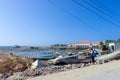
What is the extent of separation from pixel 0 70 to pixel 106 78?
12791 millimetres

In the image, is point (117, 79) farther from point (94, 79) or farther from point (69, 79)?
point (69, 79)

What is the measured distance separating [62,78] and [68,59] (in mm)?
19284

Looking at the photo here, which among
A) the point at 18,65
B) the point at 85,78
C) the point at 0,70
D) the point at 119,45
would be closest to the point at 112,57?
the point at 18,65

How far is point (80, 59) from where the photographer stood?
3247cm

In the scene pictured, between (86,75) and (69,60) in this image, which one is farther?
(69,60)

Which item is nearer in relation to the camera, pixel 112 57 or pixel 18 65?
pixel 18 65

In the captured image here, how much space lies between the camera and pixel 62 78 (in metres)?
A: 11.8

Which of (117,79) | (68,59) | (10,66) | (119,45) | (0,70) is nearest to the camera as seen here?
(117,79)

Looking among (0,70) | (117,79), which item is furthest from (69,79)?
(0,70)

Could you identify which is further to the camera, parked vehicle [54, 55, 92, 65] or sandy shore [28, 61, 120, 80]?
parked vehicle [54, 55, 92, 65]

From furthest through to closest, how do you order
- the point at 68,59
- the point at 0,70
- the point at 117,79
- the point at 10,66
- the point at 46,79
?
the point at 68,59, the point at 10,66, the point at 0,70, the point at 46,79, the point at 117,79

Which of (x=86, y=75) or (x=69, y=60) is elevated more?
(x=69, y=60)

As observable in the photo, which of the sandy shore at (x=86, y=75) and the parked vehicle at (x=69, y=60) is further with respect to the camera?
the parked vehicle at (x=69, y=60)

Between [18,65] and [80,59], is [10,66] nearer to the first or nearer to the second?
[18,65]
